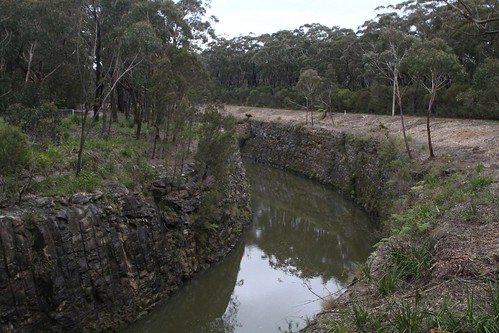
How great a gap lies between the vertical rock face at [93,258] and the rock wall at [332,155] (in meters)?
11.8

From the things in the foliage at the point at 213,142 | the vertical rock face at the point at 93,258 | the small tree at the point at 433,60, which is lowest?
the vertical rock face at the point at 93,258

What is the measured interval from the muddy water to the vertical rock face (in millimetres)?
844

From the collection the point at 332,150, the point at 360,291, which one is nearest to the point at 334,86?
the point at 332,150

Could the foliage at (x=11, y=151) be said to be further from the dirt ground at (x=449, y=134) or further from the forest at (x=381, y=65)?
the dirt ground at (x=449, y=134)

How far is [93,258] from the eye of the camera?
12195mm

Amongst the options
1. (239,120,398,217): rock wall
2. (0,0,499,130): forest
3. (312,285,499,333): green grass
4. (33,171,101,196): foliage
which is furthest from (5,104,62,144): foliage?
(239,120,398,217): rock wall

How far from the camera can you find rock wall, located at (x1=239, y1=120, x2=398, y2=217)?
83.9 feet

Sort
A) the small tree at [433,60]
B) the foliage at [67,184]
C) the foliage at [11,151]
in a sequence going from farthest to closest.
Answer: the small tree at [433,60]
the foliage at [67,184]
the foliage at [11,151]

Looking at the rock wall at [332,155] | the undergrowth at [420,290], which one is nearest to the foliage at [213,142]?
the rock wall at [332,155]

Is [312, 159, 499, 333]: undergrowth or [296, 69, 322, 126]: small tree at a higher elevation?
[296, 69, 322, 126]: small tree

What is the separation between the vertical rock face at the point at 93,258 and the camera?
10594 millimetres

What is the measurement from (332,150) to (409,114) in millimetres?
9992

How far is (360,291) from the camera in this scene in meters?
7.71

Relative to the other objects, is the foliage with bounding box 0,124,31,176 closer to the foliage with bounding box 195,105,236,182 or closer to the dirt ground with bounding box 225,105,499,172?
the foliage with bounding box 195,105,236,182
